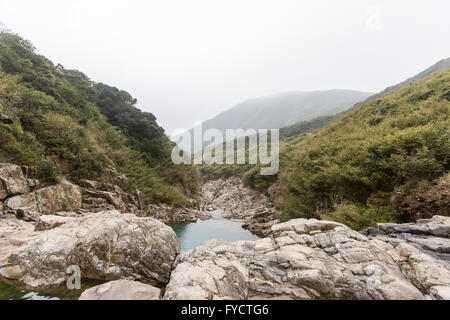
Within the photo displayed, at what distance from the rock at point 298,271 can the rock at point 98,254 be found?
1016mm

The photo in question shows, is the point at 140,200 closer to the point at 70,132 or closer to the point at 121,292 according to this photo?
the point at 70,132

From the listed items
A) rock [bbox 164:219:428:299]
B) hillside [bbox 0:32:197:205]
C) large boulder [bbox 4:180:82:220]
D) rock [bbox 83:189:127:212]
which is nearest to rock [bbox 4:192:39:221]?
large boulder [bbox 4:180:82:220]

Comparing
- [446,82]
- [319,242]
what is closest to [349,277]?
[319,242]

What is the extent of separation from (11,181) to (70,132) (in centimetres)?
594

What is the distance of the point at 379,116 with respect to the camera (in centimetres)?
1627

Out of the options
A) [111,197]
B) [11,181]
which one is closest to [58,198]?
[11,181]

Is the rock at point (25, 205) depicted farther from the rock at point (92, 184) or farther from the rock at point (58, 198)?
the rock at point (92, 184)

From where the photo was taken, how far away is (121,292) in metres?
4.15

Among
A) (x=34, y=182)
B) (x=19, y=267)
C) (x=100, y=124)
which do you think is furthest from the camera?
(x=100, y=124)

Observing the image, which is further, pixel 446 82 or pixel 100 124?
pixel 100 124

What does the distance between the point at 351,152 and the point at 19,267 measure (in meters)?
16.3

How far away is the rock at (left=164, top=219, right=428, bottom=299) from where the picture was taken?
165 inches
